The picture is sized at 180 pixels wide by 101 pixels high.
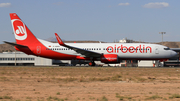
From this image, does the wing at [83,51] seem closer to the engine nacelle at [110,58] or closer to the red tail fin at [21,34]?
the engine nacelle at [110,58]

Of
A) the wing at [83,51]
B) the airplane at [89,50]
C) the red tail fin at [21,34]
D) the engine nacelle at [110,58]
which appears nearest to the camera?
the wing at [83,51]

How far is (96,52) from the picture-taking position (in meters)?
42.0

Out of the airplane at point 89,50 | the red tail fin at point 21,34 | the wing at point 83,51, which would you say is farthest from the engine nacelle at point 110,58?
the red tail fin at point 21,34

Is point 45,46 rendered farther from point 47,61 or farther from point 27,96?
point 47,61

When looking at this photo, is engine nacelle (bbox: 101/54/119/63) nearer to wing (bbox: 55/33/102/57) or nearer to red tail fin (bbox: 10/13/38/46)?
wing (bbox: 55/33/102/57)

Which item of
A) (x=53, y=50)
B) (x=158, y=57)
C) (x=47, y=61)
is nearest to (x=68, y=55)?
(x=53, y=50)

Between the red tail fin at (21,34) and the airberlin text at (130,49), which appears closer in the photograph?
the airberlin text at (130,49)

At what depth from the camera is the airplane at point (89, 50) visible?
41.2 metres

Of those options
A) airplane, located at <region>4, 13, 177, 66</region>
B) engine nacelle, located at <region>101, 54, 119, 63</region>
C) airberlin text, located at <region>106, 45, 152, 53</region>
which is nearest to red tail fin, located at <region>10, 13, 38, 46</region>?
airplane, located at <region>4, 13, 177, 66</region>

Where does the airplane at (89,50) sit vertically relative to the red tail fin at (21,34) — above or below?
below

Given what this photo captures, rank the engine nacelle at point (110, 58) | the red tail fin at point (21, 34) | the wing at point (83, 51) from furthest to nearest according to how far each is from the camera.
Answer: the red tail fin at point (21, 34), the engine nacelle at point (110, 58), the wing at point (83, 51)

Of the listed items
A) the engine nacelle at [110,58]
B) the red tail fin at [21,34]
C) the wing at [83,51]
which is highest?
the red tail fin at [21,34]

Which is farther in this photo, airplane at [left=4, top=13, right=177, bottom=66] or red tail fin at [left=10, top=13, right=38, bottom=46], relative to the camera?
red tail fin at [left=10, top=13, right=38, bottom=46]

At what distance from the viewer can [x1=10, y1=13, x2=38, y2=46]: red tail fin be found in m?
43.6
